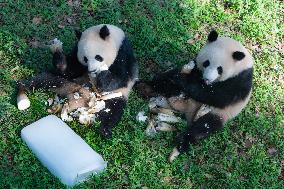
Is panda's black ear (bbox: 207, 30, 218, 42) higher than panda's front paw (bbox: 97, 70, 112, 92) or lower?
higher

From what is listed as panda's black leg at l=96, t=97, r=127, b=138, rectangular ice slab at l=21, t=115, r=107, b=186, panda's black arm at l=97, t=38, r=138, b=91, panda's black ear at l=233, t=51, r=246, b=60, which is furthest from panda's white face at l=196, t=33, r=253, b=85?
rectangular ice slab at l=21, t=115, r=107, b=186

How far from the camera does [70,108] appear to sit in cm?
578

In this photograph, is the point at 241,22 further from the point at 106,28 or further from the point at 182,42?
the point at 106,28

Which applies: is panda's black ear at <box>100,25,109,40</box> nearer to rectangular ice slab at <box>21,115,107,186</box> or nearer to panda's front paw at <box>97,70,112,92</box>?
panda's front paw at <box>97,70,112,92</box>

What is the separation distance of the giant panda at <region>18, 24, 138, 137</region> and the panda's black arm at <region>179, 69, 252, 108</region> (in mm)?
833

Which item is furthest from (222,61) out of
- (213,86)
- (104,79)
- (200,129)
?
(104,79)

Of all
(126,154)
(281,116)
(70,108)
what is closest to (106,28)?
(70,108)

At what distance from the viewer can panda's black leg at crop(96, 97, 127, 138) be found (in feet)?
18.4

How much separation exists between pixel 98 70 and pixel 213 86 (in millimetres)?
1377

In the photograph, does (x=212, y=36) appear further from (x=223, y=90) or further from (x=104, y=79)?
(x=104, y=79)

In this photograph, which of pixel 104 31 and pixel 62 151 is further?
pixel 104 31

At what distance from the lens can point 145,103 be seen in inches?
239

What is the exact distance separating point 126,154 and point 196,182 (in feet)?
2.84

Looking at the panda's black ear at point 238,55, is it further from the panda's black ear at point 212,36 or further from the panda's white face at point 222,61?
the panda's black ear at point 212,36
